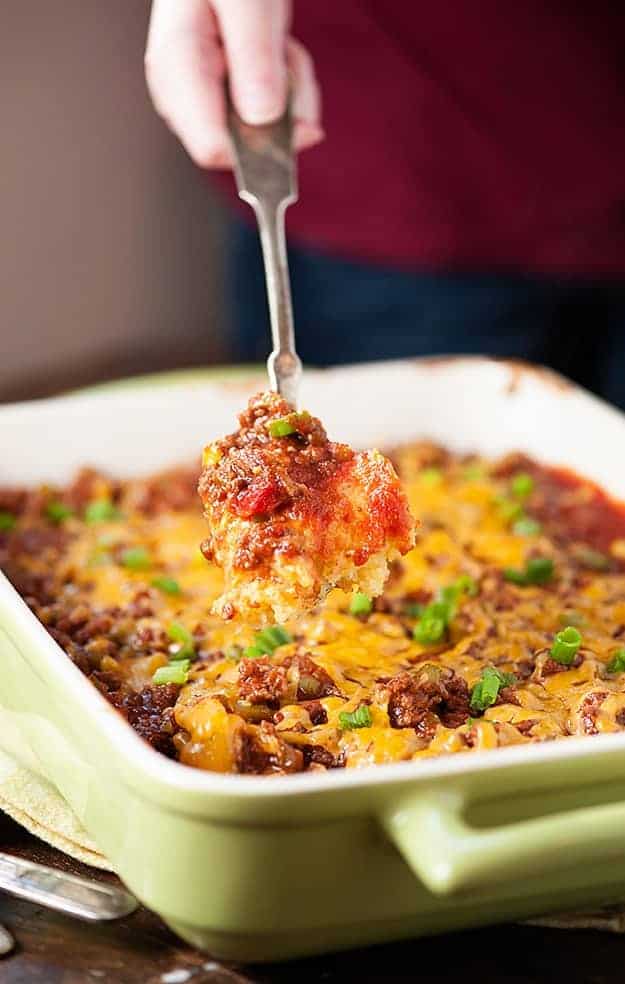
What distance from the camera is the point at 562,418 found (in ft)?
11.7

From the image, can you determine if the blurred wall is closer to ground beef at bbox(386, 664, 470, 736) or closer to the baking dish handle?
ground beef at bbox(386, 664, 470, 736)

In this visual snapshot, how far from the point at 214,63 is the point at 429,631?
50.8 inches

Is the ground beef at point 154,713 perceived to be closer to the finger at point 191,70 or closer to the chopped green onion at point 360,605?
the chopped green onion at point 360,605

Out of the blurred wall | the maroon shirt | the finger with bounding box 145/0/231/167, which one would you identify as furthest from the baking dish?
the blurred wall

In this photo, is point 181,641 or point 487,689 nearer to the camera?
point 487,689

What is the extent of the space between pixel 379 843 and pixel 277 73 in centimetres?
172

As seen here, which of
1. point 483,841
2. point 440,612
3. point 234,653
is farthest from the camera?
point 440,612

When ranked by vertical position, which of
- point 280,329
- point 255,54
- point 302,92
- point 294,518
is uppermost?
point 255,54

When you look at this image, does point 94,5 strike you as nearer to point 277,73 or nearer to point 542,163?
point 542,163

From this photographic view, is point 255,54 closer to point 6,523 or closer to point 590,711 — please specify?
point 6,523

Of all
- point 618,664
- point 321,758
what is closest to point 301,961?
point 321,758

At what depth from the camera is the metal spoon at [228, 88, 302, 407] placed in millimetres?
2701

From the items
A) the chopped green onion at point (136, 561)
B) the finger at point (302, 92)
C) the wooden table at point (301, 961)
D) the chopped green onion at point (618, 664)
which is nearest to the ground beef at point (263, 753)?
the wooden table at point (301, 961)

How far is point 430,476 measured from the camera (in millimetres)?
3414
